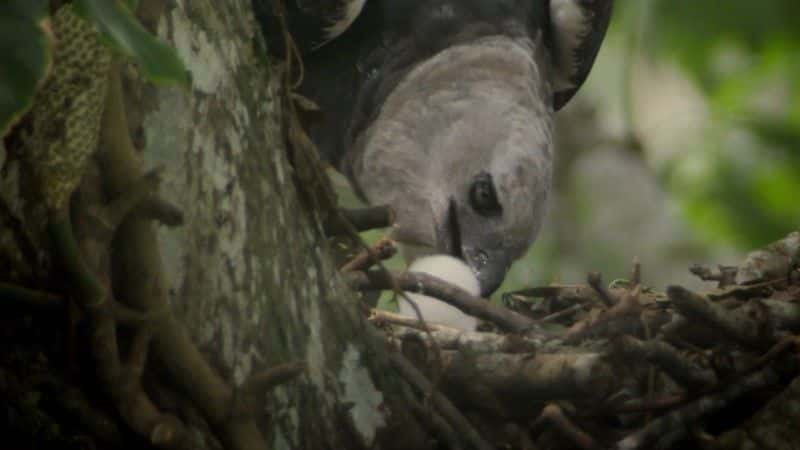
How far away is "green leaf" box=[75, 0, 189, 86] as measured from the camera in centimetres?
107

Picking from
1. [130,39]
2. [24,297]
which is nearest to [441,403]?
[24,297]

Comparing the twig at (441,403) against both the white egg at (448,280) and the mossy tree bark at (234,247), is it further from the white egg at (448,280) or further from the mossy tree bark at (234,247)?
the white egg at (448,280)

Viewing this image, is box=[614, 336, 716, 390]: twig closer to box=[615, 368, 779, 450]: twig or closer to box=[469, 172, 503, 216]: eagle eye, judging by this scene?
box=[615, 368, 779, 450]: twig

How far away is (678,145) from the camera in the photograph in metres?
5.21

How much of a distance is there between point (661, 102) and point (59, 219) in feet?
14.2

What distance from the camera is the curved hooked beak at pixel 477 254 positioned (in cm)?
302

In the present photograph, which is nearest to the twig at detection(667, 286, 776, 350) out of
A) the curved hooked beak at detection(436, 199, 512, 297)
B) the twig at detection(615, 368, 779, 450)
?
the twig at detection(615, 368, 779, 450)

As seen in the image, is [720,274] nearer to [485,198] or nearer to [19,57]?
[485,198]

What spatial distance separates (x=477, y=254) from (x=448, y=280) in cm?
34

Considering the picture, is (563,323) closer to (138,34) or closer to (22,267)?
(22,267)

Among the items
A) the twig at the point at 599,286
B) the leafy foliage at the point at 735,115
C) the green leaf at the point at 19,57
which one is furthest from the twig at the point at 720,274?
the leafy foliage at the point at 735,115

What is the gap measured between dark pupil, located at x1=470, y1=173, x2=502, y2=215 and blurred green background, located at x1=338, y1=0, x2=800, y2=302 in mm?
576

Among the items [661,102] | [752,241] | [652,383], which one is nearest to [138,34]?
[652,383]

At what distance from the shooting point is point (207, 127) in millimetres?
1497
